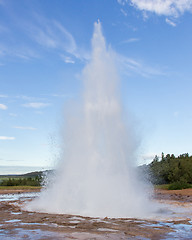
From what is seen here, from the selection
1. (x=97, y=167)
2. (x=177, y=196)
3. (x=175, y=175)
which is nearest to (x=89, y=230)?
(x=97, y=167)

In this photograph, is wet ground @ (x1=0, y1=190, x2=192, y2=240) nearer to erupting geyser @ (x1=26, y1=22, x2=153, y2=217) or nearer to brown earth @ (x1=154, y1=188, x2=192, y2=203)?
erupting geyser @ (x1=26, y1=22, x2=153, y2=217)

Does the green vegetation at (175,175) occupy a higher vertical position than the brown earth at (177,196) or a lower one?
higher

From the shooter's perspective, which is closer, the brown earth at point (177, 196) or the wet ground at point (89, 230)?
the wet ground at point (89, 230)

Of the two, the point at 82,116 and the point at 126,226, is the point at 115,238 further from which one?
the point at 82,116

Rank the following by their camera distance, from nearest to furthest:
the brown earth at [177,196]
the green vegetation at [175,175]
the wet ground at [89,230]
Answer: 1. the wet ground at [89,230]
2. the brown earth at [177,196]
3. the green vegetation at [175,175]

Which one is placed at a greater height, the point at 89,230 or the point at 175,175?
the point at 175,175

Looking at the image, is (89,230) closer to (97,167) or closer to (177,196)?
(97,167)

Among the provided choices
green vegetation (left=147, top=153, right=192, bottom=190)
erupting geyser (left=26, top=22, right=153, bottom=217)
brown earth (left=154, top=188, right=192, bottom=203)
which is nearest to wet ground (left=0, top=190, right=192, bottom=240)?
erupting geyser (left=26, top=22, right=153, bottom=217)

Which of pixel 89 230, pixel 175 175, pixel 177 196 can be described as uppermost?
pixel 175 175

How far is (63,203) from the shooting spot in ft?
54.0

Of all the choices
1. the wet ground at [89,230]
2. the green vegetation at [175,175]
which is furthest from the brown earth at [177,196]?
the wet ground at [89,230]

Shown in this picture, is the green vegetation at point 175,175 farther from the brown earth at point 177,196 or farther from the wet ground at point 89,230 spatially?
the wet ground at point 89,230

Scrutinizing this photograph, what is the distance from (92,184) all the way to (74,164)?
196 cm

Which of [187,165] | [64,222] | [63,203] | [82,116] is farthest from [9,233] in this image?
[187,165]
